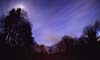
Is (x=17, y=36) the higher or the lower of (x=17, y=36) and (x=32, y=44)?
the higher

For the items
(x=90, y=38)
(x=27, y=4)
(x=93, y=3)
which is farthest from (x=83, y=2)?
(x=27, y=4)

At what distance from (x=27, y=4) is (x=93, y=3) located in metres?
1.02

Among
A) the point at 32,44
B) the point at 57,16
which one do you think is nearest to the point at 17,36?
the point at 32,44

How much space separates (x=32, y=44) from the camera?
11.6 feet

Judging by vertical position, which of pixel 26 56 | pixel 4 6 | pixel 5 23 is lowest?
pixel 26 56

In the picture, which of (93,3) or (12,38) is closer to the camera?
(12,38)

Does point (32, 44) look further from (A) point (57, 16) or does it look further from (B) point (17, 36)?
(A) point (57, 16)

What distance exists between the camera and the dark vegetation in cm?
347

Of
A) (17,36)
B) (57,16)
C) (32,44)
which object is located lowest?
(32,44)

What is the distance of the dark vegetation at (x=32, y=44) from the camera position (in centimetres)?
347

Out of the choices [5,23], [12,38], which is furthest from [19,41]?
[5,23]

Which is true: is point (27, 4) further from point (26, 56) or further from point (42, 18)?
point (26, 56)

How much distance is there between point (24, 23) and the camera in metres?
3.54

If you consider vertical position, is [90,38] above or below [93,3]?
below
